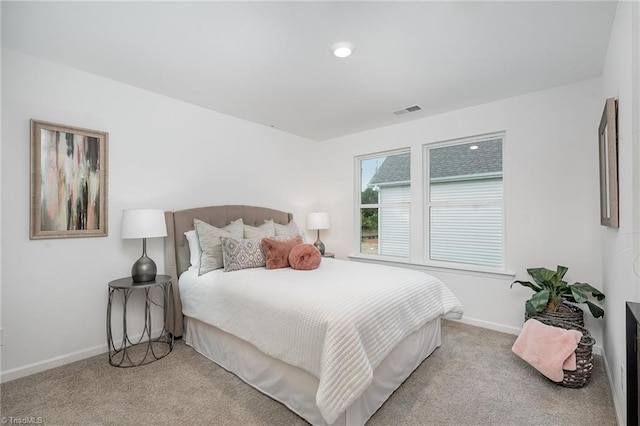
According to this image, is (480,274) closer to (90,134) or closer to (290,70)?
(290,70)

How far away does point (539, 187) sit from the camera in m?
3.01

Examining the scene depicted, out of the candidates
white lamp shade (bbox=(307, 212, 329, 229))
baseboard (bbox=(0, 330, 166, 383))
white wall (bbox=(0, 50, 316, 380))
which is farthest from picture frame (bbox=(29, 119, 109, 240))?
white lamp shade (bbox=(307, 212, 329, 229))

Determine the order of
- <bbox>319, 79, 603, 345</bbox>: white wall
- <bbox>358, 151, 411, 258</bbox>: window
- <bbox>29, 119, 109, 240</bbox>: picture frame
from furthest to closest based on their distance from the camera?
<bbox>358, 151, 411, 258</bbox>: window < <bbox>319, 79, 603, 345</bbox>: white wall < <bbox>29, 119, 109, 240</bbox>: picture frame

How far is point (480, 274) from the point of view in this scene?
133 inches

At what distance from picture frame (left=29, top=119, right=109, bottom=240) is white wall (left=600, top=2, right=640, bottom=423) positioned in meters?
3.71

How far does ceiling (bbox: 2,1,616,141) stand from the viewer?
182cm

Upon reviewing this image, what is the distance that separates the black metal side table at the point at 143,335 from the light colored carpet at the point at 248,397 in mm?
142

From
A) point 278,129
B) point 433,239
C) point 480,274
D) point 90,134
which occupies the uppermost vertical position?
point 278,129

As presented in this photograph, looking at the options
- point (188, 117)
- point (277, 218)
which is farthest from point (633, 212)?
point (188, 117)

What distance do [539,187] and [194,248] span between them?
3.51 metres

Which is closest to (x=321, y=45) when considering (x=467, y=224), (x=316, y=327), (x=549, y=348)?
(x=316, y=327)

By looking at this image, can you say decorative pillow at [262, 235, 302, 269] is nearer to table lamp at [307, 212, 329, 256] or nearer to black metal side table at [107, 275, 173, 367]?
black metal side table at [107, 275, 173, 367]

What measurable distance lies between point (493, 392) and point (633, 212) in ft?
4.66

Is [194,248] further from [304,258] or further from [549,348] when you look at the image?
[549,348]
